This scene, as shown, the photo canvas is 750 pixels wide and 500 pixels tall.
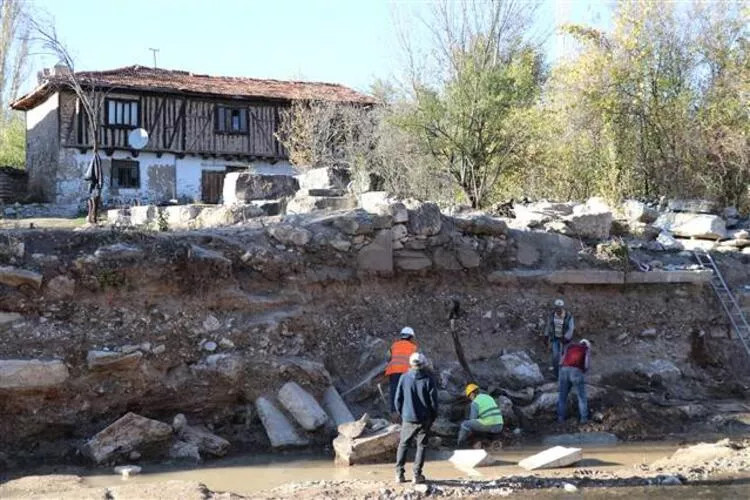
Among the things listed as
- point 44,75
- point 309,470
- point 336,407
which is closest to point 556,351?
point 336,407

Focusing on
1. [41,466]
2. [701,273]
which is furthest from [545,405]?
[41,466]

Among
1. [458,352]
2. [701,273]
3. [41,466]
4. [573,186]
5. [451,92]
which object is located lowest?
[41,466]

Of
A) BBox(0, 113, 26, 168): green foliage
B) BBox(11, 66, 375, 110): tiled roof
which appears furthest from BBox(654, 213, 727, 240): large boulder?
BBox(0, 113, 26, 168): green foliage

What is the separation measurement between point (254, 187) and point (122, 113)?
1517 cm

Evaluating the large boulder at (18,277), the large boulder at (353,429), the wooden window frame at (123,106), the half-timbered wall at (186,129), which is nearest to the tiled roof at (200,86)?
the half-timbered wall at (186,129)

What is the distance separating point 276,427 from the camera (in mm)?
10406

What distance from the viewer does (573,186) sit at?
67.2ft

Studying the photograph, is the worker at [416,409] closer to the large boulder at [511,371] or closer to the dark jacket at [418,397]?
the dark jacket at [418,397]

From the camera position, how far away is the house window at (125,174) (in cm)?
2856

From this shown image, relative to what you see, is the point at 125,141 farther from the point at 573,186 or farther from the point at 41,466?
the point at 41,466

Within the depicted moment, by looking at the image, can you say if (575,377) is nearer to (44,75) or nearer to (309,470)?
(309,470)

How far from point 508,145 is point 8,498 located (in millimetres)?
13779

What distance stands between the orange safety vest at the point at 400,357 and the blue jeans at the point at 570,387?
2285mm

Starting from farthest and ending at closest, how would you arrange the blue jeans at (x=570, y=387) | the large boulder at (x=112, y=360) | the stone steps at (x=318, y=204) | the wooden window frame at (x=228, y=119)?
the wooden window frame at (x=228, y=119) → the stone steps at (x=318, y=204) → the blue jeans at (x=570, y=387) → the large boulder at (x=112, y=360)
